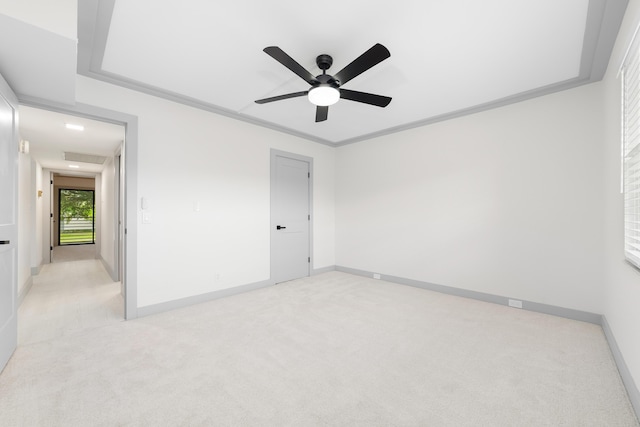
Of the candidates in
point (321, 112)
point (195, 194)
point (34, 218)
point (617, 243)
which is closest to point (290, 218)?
point (195, 194)

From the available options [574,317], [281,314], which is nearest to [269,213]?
[281,314]

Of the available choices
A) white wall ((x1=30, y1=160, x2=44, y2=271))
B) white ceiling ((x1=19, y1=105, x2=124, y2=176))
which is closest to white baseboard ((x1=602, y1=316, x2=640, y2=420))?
white ceiling ((x1=19, y1=105, x2=124, y2=176))

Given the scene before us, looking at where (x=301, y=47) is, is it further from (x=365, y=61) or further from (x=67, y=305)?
(x=67, y=305)

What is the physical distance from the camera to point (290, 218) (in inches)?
188

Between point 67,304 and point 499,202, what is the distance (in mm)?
5740

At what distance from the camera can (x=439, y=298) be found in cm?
376

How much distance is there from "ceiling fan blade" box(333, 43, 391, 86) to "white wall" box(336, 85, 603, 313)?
237 cm

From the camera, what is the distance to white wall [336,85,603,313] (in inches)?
117

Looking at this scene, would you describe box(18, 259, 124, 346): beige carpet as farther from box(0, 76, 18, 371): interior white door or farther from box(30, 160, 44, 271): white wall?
box(0, 76, 18, 371): interior white door

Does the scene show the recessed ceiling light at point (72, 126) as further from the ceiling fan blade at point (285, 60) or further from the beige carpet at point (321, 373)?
the ceiling fan blade at point (285, 60)

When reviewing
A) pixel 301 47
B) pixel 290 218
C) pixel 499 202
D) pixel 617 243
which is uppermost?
pixel 301 47

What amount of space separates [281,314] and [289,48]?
273cm

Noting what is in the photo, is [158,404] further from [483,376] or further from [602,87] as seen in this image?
[602,87]

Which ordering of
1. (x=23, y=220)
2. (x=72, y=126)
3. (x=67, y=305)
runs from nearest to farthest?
(x=67, y=305) < (x=72, y=126) < (x=23, y=220)
